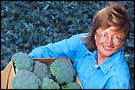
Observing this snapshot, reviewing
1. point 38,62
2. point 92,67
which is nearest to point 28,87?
point 38,62

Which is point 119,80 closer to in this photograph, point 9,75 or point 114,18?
point 114,18

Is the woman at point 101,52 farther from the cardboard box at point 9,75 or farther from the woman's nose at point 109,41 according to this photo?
the cardboard box at point 9,75

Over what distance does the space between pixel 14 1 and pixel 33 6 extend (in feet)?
1.00

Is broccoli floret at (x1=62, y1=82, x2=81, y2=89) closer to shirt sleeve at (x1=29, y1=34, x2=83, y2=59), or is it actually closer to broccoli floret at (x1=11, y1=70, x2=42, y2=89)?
broccoli floret at (x1=11, y1=70, x2=42, y2=89)

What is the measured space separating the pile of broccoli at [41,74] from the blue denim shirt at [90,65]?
0.21 meters

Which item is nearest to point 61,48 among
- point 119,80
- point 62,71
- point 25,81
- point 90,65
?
point 90,65

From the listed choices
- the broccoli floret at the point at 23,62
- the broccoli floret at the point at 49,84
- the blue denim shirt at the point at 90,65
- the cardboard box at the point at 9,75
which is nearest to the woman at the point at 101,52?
the blue denim shirt at the point at 90,65

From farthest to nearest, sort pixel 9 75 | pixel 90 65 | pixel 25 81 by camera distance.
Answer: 1. pixel 90 65
2. pixel 9 75
3. pixel 25 81

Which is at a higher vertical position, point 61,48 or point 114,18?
point 114,18

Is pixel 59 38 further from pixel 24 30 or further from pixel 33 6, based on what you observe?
pixel 33 6

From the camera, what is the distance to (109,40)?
263cm

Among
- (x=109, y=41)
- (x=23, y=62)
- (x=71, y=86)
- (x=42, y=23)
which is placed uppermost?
(x=42, y=23)

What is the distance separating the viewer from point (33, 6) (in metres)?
5.65

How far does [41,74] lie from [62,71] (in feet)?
0.46
